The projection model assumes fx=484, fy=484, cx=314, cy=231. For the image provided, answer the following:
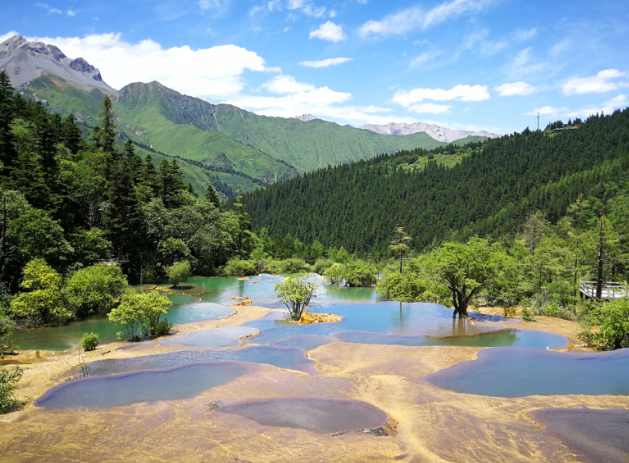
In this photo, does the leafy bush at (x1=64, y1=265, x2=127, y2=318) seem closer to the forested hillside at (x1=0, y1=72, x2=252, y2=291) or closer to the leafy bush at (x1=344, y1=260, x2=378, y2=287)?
the forested hillside at (x1=0, y1=72, x2=252, y2=291)

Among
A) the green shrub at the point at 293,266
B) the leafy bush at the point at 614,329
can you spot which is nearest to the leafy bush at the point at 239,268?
the green shrub at the point at 293,266

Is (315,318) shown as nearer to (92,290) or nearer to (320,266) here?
(92,290)

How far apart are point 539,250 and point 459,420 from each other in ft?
194

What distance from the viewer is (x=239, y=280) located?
10162 cm

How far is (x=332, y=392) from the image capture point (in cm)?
2872

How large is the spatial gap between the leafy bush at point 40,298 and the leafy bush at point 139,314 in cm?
953

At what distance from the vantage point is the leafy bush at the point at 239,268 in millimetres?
109750

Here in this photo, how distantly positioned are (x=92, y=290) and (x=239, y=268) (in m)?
56.6

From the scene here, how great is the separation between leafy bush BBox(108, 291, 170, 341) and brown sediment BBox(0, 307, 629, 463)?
34.3 feet

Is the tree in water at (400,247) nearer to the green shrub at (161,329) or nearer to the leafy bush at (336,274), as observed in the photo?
the leafy bush at (336,274)

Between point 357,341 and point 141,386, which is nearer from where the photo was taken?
point 141,386

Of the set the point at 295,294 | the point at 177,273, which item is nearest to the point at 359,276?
the point at 177,273

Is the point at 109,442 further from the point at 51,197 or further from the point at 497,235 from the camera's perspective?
the point at 497,235

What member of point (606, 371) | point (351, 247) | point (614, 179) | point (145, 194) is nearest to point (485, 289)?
point (606, 371)
